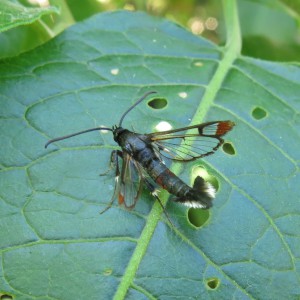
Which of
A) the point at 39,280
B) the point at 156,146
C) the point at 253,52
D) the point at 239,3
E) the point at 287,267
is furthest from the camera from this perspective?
the point at 239,3

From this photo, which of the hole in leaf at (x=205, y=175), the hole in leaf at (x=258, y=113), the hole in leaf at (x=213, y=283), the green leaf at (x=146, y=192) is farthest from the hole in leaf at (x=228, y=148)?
the hole in leaf at (x=213, y=283)

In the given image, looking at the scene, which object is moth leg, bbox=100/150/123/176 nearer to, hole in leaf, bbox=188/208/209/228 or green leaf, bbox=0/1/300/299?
green leaf, bbox=0/1/300/299

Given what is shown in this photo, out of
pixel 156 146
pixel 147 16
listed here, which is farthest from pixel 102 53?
pixel 156 146

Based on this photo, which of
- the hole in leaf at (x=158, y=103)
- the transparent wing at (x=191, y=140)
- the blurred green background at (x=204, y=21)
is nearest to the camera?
the transparent wing at (x=191, y=140)

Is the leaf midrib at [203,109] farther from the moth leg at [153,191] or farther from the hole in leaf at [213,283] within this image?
the hole in leaf at [213,283]

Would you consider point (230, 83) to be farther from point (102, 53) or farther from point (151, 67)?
point (102, 53)

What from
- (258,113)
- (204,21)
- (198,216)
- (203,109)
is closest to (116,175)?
(198,216)
